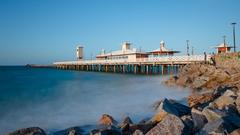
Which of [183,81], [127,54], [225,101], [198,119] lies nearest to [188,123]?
[198,119]

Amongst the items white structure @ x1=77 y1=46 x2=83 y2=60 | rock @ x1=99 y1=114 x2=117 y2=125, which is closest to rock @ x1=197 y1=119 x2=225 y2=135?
rock @ x1=99 y1=114 x2=117 y2=125

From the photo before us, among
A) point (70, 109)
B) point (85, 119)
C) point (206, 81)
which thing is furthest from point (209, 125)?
point (206, 81)

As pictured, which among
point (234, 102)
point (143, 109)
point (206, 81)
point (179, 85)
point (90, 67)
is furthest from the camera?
point (90, 67)

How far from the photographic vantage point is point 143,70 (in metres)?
40.4

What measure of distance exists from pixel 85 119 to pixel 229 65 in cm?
1484

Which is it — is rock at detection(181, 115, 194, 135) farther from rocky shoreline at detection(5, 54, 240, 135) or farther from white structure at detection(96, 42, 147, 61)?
white structure at detection(96, 42, 147, 61)

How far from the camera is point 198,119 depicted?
7.07m

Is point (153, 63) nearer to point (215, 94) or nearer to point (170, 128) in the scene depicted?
point (215, 94)

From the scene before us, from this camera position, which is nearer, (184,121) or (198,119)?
(184,121)

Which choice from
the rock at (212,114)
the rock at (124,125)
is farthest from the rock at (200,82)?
the rock at (212,114)

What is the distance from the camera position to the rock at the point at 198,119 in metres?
6.80

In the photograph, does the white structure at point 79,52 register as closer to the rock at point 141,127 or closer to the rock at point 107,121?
the rock at point 107,121

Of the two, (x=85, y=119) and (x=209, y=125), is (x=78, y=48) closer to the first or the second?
(x=85, y=119)

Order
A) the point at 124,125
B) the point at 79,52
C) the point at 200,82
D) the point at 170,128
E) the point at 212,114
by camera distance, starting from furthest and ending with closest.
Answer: the point at 79,52, the point at 200,82, the point at 124,125, the point at 212,114, the point at 170,128
